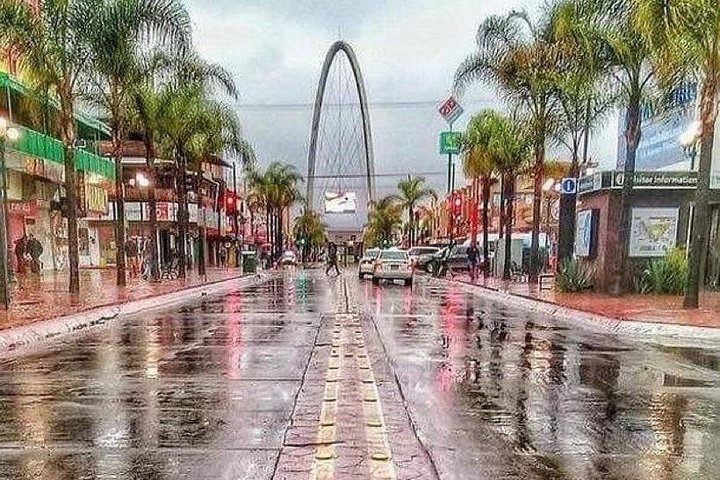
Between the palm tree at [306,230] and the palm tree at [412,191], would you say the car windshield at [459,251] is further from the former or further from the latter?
the palm tree at [306,230]

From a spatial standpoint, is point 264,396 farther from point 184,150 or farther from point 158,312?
point 184,150

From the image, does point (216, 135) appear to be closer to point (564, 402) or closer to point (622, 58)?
point (622, 58)

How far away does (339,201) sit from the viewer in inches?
5438

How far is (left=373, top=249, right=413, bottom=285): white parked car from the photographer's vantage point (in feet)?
108

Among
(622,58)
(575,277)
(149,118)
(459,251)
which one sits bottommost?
(459,251)

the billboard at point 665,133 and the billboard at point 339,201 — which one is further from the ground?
the billboard at point 665,133

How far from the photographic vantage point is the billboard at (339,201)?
451ft

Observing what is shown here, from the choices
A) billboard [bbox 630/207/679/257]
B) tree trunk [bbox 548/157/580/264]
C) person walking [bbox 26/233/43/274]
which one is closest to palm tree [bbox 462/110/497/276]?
tree trunk [bbox 548/157/580/264]

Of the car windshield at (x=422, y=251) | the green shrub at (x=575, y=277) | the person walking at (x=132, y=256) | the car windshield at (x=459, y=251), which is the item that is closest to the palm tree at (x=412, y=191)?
the car windshield at (x=422, y=251)

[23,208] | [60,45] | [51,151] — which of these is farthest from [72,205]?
[23,208]

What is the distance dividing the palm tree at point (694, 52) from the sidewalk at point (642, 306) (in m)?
0.93

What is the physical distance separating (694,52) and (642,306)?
6.06m

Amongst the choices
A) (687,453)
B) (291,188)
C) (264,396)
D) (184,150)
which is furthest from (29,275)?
(291,188)

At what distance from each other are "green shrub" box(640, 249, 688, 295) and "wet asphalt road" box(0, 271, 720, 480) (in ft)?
34.6
